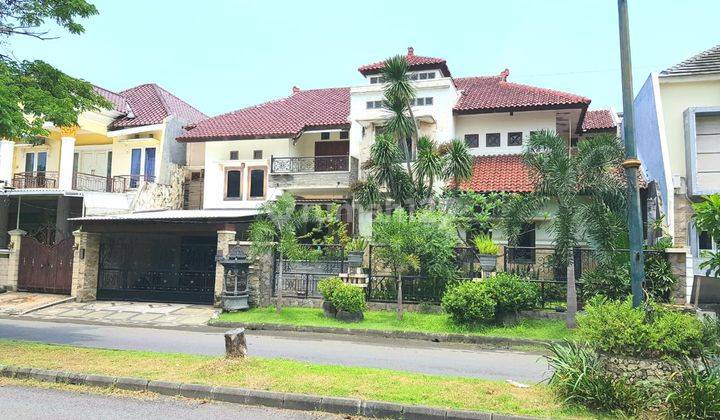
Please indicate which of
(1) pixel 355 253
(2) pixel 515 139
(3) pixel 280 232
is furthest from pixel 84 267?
(2) pixel 515 139

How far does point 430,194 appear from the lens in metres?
19.9

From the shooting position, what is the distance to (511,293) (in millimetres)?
14148

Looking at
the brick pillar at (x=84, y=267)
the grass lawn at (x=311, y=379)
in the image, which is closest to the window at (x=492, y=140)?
the brick pillar at (x=84, y=267)

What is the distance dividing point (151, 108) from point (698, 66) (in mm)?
25186

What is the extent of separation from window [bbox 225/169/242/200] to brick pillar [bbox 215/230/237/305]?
29.4 ft

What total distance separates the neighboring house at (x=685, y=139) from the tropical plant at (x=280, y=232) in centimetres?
1115

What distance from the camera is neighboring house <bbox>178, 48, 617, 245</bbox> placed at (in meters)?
23.6

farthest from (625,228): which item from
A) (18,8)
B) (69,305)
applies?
(69,305)

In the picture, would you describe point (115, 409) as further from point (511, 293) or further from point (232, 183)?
point (232, 183)

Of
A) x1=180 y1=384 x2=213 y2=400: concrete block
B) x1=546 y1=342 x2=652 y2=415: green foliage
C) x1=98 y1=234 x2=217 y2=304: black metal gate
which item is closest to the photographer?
x1=546 y1=342 x2=652 y2=415: green foliage

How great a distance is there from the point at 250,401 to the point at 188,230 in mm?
13466

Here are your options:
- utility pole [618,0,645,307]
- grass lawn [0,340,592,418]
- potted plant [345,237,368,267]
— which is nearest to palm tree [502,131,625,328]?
utility pole [618,0,645,307]

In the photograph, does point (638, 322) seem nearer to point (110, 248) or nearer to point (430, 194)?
point (430, 194)

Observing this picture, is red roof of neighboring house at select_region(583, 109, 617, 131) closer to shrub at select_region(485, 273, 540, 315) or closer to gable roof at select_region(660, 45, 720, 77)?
gable roof at select_region(660, 45, 720, 77)
